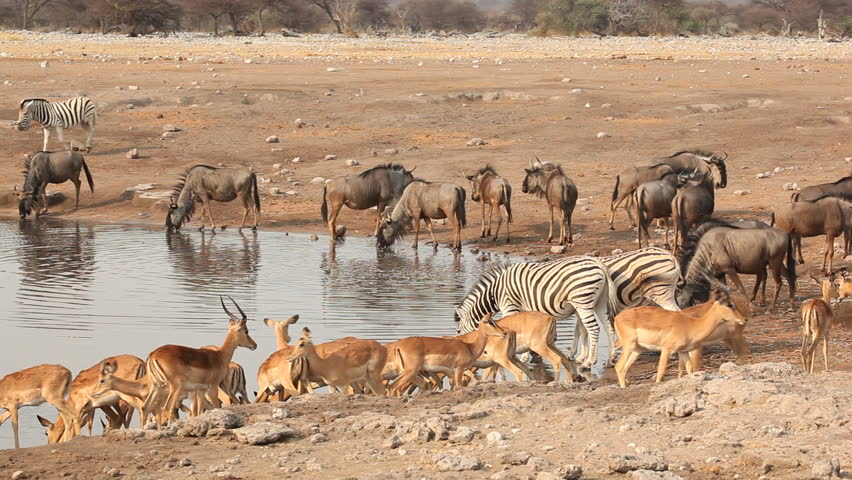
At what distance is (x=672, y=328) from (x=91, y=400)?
14.8 feet

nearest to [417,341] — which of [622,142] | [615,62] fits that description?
[622,142]

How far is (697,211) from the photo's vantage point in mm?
17969

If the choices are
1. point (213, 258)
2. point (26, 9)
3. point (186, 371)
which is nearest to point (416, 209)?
point (213, 258)

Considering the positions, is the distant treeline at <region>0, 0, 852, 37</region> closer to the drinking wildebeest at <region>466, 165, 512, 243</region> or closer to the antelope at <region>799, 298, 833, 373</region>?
the drinking wildebeest at <region>466, 165, 512, 243</region>

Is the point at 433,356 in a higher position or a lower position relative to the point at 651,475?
lower

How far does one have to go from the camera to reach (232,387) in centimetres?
1084

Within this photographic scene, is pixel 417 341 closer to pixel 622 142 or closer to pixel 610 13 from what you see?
pixel 622 142

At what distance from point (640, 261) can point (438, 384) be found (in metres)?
2.76

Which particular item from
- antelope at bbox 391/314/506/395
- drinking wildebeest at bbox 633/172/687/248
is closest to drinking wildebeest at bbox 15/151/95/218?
drinking wildebeest at bbox 633/172/687/248

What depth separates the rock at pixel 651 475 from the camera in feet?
22.7

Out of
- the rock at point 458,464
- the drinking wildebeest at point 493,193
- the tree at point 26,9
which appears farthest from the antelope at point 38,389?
the tree at point 26,9

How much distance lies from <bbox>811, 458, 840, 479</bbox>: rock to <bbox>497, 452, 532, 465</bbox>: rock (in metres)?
1.56

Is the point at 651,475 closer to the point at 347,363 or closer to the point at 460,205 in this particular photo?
the point at 347,363

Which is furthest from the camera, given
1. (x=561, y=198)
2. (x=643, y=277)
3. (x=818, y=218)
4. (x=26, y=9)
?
(x=26, y=9)
